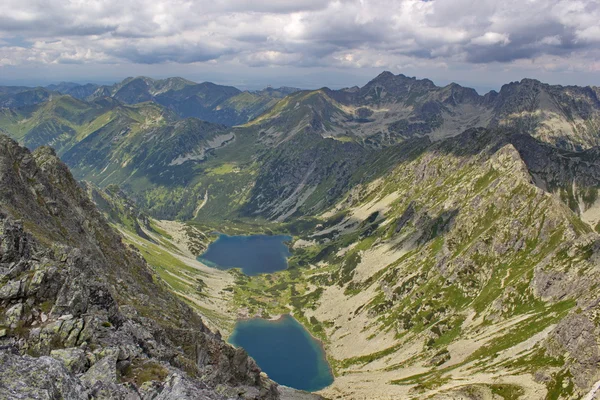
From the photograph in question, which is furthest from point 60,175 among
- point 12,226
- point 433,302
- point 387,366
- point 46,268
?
point 433,302

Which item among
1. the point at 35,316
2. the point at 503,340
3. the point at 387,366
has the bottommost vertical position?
the point at 387,366

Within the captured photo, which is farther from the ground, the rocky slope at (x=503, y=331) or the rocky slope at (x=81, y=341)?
the rocky slope at (x=81, y=341)

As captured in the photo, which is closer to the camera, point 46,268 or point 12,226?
point 46,268

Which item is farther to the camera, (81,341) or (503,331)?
(503,331)

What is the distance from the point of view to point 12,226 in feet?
185

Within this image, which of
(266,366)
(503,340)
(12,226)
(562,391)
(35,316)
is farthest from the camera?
(266,366)

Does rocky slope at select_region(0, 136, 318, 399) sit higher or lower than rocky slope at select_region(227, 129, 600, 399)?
higher

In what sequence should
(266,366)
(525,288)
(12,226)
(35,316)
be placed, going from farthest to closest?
(266,366) < (525,288) < (12,226) < (35,316)

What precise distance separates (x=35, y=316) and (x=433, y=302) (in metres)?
176

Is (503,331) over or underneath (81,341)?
underneath

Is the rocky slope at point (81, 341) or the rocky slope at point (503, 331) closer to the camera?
the rocky slope at point (81, 341)

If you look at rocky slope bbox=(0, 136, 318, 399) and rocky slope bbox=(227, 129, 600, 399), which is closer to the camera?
rocky slope bbox=(0, 136, 318, 399)

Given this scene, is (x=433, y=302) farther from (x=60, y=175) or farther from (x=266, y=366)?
(x=60, y=175)

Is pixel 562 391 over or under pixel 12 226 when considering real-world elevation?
under
